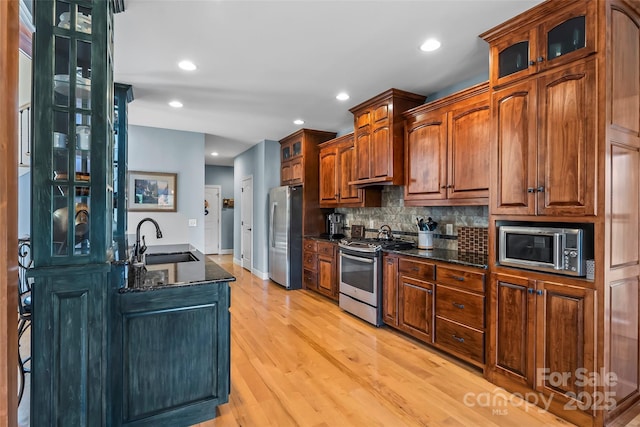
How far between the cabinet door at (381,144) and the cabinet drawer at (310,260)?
6.10 feet

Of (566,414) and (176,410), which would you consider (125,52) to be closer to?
(176,410)

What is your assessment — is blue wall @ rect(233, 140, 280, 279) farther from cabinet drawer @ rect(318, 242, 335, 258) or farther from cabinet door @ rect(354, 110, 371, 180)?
cabinet door @ rect(354, 110, 371, 180)

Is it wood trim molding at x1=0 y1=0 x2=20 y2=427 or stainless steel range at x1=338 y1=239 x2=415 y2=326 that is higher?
wood trim molding at x1=0 y1=0 x2=20 y2=427

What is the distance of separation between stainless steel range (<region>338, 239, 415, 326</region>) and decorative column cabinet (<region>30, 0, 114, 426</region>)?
2.67m

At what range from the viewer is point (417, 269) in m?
3.17

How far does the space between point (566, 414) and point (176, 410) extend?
2.41 meters

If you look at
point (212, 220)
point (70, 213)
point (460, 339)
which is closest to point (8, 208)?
point (70, 213)

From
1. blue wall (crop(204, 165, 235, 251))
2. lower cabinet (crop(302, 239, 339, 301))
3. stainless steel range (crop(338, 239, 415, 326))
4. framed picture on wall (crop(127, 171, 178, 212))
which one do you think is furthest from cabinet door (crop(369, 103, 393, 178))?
blue wall (crop(204, 165, 235, 251))

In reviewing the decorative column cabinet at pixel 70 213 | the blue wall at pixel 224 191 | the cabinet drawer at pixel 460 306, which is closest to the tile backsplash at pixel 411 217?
the cabinet drawer at pixel 460 306

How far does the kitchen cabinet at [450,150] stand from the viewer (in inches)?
112

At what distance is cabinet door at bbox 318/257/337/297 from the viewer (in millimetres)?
4695

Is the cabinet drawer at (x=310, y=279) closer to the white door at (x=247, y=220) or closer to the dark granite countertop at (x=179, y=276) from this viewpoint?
the white door at (x=247, y=220)

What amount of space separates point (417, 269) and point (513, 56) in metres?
1.95

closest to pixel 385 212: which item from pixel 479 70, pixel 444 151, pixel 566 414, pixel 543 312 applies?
pixel 444 151
